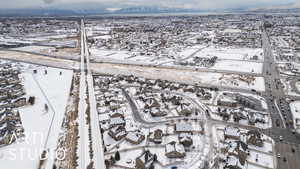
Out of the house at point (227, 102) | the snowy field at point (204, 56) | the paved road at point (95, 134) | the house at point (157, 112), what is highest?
the snowy field at point (204, 56)

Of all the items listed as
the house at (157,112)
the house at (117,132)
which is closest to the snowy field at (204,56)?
the house at (157,112)

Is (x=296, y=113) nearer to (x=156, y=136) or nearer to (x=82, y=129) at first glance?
(x=156, y=136)

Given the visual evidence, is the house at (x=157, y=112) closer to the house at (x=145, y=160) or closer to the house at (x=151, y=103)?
the house at (x=151, y=103)

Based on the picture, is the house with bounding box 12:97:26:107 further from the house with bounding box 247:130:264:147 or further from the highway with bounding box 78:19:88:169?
the house with bounding box 247:130:264:147

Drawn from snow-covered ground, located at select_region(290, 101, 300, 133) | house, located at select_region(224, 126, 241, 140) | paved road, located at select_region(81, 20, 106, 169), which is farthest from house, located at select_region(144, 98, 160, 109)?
snow-covered ground, located at select_region(290, 101, 300, 133)

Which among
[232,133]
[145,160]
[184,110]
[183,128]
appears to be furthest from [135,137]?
[232,133]
